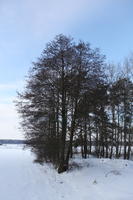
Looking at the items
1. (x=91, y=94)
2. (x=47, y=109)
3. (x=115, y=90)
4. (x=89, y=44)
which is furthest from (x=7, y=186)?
(x=115, y=90)

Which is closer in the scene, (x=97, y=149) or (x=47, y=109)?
(x=47, y=109)

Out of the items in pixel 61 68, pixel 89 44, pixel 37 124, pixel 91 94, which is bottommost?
pixel 37 124

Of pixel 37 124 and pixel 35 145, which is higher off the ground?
pixel 37 124

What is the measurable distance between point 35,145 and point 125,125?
46.3 ft

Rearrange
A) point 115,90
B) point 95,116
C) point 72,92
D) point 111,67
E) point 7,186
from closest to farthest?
point 7,186 → point 72,92 → point 95,116 → point 115,90 → point 111,67

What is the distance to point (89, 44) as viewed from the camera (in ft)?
61.3

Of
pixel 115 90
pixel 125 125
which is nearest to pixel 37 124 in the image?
pixel 115 90

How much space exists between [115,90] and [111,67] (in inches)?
140

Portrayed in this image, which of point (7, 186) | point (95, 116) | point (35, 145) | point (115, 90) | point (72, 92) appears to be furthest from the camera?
point (115, 90)

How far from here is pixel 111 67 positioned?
31891mm

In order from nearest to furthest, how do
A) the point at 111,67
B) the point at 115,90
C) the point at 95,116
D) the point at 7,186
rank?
the point at 7,186
the point at 95,116
the point at 115,90
the point at 111,67

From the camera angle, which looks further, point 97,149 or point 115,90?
point 97,149

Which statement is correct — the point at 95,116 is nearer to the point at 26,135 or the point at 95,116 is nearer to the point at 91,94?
the point at 91,94

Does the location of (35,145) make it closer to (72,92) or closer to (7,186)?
(72,92)
